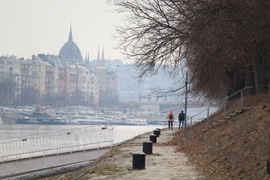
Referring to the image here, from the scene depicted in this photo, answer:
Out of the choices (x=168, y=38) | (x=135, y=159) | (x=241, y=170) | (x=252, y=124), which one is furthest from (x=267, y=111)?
(x=168, y=38)

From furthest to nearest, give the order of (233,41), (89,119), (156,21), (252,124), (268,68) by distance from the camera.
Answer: (89,119), (156,21), (268,68), (233,41), (252,124)

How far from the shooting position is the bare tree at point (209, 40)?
2097 cm

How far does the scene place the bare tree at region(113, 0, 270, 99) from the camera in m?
21.0

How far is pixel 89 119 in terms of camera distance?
456ft

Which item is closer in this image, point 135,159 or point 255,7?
point 135,159

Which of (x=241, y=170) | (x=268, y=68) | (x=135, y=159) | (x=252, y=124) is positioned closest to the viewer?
(x=241, y=170)

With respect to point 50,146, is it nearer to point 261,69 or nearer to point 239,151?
point 261,69

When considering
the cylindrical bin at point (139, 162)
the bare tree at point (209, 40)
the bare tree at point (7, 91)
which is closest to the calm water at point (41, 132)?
the bare tree at point (209, 40)

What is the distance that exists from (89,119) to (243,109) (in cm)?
11430

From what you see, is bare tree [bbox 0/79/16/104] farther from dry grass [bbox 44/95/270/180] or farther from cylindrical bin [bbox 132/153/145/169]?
cylindrical bin [bbox 132/153/145/169]

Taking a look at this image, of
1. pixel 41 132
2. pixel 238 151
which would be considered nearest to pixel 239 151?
pixel 238 151

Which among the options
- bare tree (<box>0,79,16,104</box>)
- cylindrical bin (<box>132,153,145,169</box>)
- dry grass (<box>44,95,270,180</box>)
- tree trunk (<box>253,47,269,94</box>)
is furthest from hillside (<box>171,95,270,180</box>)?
bare tree (<box>0,79,16,104</box>)

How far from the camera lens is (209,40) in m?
22.4

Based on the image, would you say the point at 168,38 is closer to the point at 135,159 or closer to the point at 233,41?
the point at 233,41
